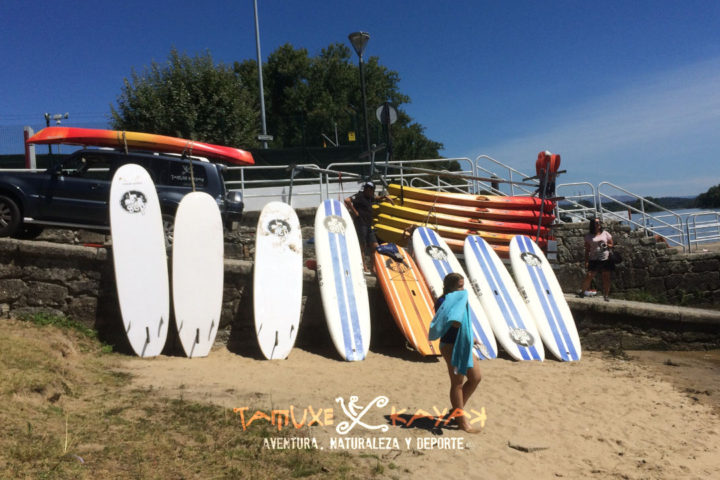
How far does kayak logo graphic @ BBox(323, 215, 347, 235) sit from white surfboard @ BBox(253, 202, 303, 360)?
55 cm

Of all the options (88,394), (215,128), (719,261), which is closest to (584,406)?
(88,394)

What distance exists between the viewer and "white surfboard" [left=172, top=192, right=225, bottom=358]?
6113mm

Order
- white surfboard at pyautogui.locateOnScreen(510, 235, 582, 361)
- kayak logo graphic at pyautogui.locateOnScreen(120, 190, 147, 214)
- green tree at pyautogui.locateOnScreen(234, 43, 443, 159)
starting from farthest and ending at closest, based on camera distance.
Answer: green tree at pyautogui.locateOnScreen(234, 43, 443, 159) < white surfboard at pyautogui.locateOnScreen(510, 235, 582, 361) < kayak logo graphic at pyautogui.locateOnScreen(120, 190, 147, 214)

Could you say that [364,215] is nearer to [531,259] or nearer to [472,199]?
[472,199]

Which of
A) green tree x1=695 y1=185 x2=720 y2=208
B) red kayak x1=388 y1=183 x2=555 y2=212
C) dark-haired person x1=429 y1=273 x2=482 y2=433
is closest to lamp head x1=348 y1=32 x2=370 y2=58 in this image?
red kayak x1=388 y1=183 x2=555 y2=212

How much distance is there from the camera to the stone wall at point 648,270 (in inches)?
420

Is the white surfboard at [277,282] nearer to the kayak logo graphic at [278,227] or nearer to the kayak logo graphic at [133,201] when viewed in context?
the kayak logo graphic at [278,227]

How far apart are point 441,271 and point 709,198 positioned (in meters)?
34.6

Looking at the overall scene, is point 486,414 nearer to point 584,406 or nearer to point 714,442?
point 584,406

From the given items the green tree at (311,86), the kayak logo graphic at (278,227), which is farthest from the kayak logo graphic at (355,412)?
the green tree at (311,86)

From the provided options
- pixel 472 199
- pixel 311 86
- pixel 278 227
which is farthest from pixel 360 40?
pixel 311 86

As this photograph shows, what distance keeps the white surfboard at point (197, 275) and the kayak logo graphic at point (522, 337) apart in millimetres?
3692

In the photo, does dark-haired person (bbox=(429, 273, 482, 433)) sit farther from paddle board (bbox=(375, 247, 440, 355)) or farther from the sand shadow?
Answer: paddle board (bbox=(375, 247, 440, 355))

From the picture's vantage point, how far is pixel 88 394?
4230 mm
